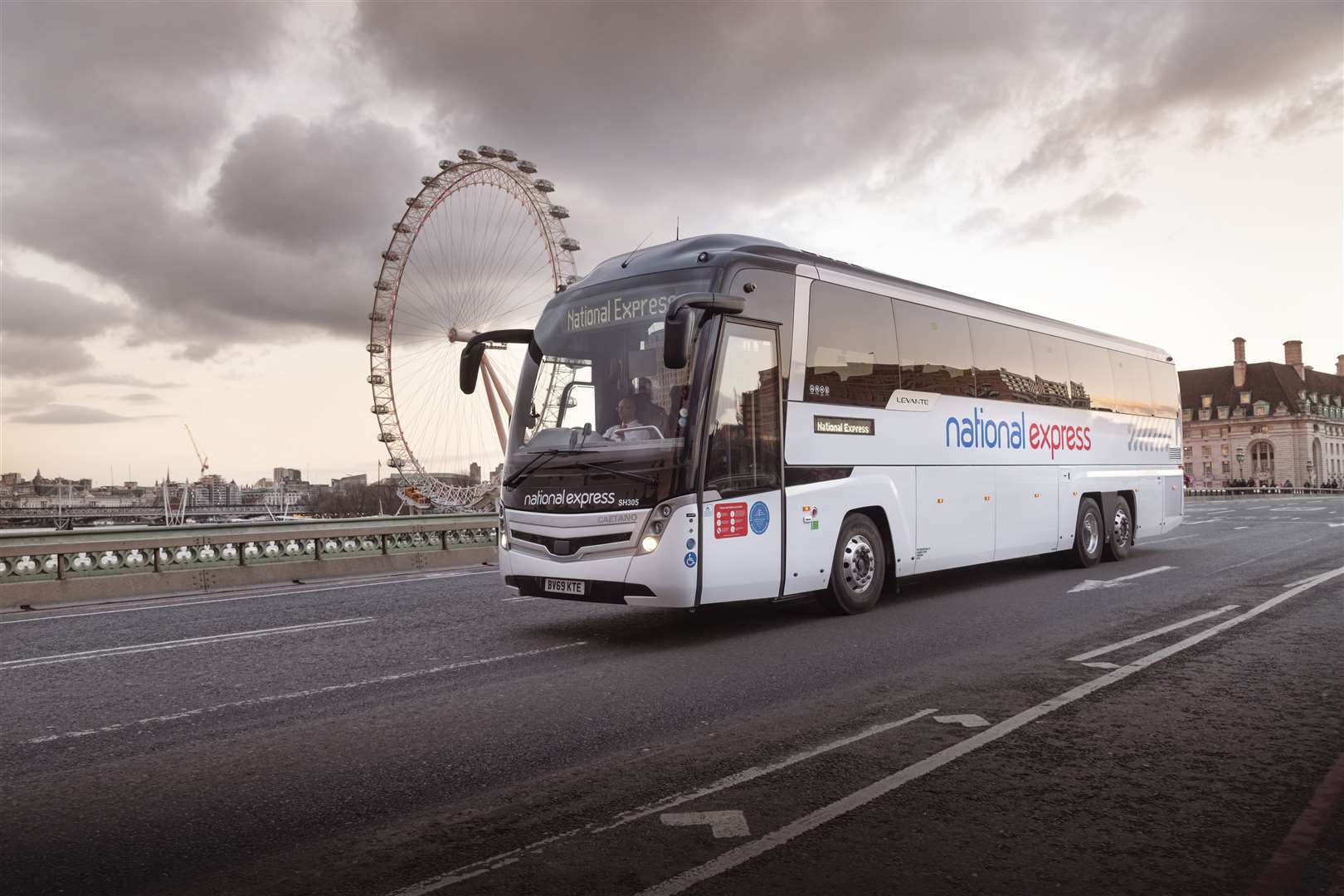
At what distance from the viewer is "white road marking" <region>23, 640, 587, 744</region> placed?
219 inches

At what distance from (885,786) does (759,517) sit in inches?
177

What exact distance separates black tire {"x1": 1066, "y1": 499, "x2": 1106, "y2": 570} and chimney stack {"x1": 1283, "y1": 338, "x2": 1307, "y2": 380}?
151 m

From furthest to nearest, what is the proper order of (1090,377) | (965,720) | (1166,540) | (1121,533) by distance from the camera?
(1166,540), (1121,533), (1090,377), (965,720)

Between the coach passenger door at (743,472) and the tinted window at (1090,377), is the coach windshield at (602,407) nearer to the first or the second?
the coach passenger door at (743,472)

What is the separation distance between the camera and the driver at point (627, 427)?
27.4 ft

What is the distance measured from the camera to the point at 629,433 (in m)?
8.41

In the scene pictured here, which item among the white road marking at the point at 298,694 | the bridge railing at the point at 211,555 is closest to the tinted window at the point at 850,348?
the white road marking at the point at 298,694

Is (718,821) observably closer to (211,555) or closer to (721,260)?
(721,260)

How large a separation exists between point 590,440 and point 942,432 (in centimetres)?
488

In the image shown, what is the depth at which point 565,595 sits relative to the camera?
8523 millimetres

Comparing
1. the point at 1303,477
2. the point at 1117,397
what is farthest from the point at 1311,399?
the point at 1117,397

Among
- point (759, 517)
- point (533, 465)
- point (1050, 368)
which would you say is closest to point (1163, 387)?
point (1050, 368)

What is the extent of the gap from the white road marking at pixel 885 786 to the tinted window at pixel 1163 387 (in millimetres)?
10936

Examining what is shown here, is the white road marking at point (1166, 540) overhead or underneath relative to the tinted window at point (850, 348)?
underneath
